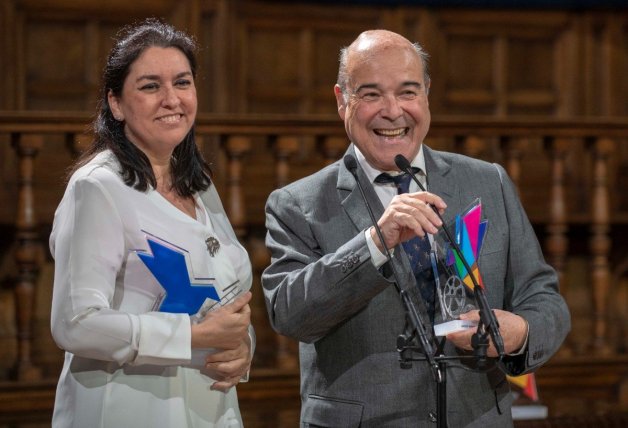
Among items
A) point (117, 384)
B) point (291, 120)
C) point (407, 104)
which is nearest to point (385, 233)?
point (407, 104)

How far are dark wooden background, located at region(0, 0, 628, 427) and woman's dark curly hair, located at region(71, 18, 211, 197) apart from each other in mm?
1957

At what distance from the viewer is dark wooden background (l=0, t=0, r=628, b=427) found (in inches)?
175

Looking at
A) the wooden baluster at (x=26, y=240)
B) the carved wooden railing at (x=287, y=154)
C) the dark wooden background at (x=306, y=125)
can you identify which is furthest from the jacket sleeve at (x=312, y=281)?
the wooden baluster at (x=26, y=240)

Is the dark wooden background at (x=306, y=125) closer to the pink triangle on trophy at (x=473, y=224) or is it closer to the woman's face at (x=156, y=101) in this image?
the pink triangle on trophy at (x=473, y=224)

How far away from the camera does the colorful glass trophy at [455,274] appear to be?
2086 millimetres

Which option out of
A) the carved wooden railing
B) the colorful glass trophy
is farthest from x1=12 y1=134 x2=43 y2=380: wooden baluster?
the colorful glass trophy

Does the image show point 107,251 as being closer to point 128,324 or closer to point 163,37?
point 128,324

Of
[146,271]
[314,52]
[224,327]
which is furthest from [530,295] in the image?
[314,52]

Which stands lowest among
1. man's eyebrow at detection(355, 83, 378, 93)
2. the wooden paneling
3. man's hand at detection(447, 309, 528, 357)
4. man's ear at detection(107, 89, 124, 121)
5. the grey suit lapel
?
man's hand at detection(447, 309, 528, 357)

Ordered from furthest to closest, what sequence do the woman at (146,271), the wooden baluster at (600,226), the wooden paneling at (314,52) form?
the wooden paneling at (314,52), the wooden baluster at (600,226), the woman at (146,271)

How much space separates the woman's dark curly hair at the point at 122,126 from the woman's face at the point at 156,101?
0.05 ft

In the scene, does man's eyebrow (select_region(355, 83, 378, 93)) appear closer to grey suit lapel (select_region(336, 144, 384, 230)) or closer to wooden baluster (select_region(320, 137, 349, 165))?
grey suit lapel (select_region(336, 144, 384, 230))

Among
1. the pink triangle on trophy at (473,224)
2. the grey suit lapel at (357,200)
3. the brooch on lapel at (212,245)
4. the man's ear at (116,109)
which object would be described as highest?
the man's ear at (116,109)

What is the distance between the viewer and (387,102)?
2.36 metres
